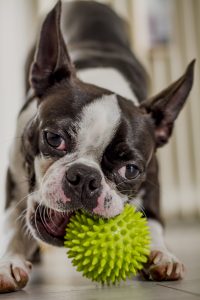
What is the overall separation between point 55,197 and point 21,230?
1.55ft

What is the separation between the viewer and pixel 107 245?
4.91 feet

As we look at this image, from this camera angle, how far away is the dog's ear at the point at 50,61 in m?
2.01

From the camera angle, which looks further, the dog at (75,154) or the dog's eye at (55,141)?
the dog's eye at (55,141)

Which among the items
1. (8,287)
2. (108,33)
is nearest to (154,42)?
(108,33)

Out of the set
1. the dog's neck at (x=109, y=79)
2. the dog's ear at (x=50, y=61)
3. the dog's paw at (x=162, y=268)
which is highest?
the dog's ear at (x=50, y=61)

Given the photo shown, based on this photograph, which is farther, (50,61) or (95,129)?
(50,61)

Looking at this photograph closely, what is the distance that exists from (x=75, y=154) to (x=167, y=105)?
20.4 inches

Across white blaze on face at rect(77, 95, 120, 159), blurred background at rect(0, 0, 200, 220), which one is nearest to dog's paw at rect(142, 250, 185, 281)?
white blaze on face at rect(77, 95, 120, 159)

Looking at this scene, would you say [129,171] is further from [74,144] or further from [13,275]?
[13,275]

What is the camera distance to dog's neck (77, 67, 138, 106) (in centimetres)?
227

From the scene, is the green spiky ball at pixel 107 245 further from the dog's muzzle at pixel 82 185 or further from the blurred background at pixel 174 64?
the blurred background at pixel 174 64

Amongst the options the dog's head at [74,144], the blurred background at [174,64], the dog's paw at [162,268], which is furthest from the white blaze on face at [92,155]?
the blurred background at [174,64]

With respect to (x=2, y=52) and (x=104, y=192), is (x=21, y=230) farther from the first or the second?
(x=2, y=52)

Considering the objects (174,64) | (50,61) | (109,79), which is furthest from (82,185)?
(174,64)
